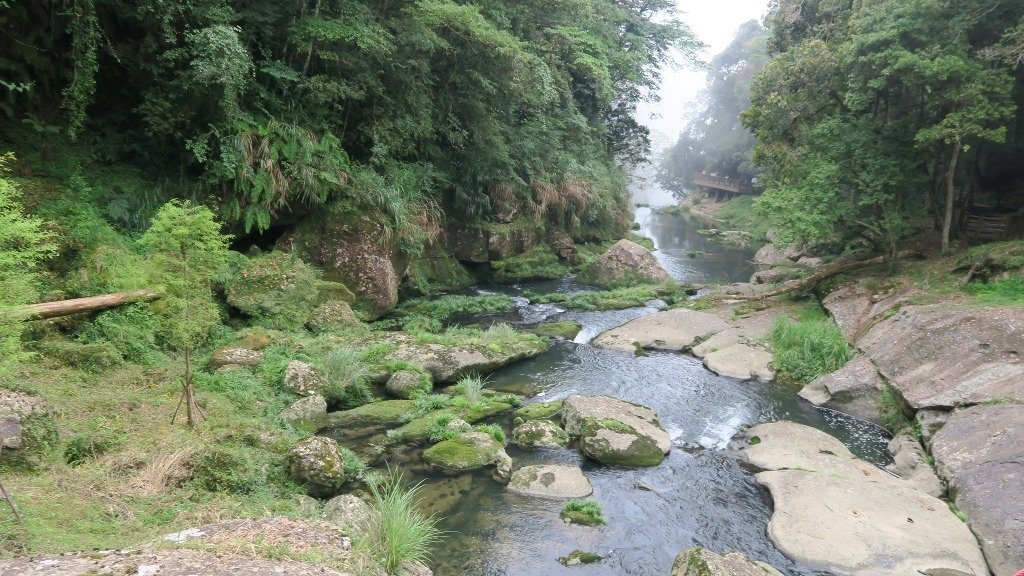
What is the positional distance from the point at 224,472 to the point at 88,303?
3.91m

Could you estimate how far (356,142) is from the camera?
14.9m

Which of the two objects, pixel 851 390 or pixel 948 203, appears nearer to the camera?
pixel 851 390

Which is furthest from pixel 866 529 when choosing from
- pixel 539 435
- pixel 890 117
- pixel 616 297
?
pixel 890 117

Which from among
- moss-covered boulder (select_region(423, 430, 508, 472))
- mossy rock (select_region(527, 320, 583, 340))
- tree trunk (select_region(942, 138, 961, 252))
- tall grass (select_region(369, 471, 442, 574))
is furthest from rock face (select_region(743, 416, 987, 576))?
tree trunk (select_region(942, 138, 961, 252))

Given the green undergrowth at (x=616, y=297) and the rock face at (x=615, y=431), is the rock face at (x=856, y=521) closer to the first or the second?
the rock face at (x=615, y=431)

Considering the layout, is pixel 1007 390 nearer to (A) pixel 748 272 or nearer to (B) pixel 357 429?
(B) pixel 357 429

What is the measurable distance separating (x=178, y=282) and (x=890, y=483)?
9574 millimetres

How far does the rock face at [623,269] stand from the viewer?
803 inches

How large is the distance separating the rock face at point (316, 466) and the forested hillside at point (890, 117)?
43.8 feet

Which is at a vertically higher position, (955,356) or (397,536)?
(955,356)

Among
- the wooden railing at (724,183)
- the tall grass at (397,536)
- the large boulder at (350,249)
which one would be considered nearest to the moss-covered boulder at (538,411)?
the tall grass at (397,536)

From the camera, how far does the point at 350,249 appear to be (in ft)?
44.2

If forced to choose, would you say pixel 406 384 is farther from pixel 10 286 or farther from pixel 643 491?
pixel 10 286

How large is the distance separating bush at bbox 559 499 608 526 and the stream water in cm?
11
